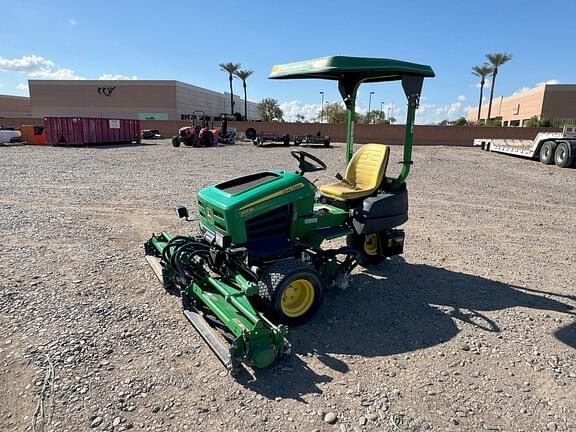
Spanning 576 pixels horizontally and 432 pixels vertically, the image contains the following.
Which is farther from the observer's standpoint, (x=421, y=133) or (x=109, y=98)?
(x=109, y=98)

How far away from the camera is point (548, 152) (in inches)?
685

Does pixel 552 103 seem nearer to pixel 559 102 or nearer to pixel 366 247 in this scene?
pixel 559 102

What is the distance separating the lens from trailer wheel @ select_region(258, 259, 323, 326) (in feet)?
11.2

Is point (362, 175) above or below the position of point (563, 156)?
above

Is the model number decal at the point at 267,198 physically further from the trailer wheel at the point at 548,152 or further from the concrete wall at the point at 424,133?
the concrete wall at the point at 424,133

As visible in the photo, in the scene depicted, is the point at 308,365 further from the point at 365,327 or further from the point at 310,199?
the point at 310,199

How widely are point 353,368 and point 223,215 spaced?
1.68 meters

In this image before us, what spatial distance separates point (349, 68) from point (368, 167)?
1.44 meters

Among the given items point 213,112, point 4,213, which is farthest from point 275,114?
point 4,213

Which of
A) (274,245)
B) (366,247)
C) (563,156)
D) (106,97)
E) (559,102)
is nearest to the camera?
(274,245)

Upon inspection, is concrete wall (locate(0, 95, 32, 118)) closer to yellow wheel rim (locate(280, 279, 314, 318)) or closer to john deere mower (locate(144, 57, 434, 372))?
john deere mower (locate(144, 57, 434, 372))

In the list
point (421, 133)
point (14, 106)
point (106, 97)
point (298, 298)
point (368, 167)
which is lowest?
point (298, 298)

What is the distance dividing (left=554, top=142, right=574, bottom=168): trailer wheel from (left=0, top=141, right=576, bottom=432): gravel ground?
11650 mm

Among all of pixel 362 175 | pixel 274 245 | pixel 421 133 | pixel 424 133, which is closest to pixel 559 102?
pixel 424 133
